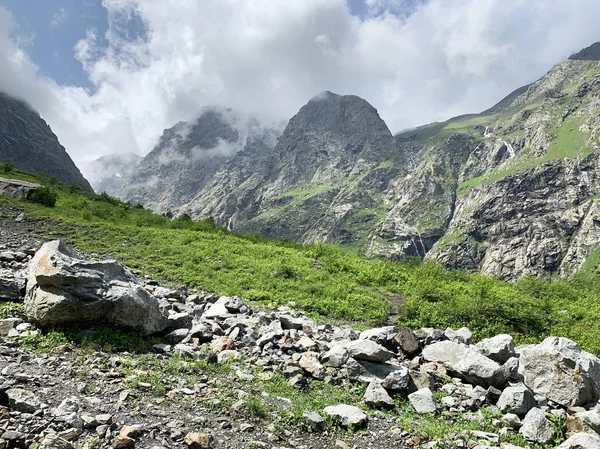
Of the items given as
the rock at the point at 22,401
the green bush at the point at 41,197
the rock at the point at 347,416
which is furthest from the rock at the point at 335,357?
the green bush at the point at 41,197

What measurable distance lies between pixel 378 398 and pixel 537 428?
353cm

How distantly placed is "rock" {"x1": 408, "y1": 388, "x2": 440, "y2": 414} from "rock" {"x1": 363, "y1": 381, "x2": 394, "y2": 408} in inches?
24.3

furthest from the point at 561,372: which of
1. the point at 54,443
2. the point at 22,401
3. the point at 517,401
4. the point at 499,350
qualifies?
the point at 22,401

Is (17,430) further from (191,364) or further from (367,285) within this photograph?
(367,285)

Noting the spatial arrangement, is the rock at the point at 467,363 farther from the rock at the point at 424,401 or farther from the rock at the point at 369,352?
the rock at the point at 369,352

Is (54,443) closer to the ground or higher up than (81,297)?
closer to the ground

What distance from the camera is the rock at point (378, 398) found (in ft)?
30.9

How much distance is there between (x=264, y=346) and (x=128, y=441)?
19.6 feet

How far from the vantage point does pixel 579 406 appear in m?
9.68

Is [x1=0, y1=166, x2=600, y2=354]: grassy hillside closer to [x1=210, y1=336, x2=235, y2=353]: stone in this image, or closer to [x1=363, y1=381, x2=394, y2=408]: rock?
[x1=210, y1=336, x2=235, y2=353]: stone

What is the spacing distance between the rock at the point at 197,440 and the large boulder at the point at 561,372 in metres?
8.88

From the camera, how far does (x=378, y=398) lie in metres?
9.45

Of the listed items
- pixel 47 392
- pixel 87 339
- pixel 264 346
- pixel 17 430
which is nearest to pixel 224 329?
pixel 264 346

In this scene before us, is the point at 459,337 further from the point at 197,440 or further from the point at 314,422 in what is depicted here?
the point at 197,440
